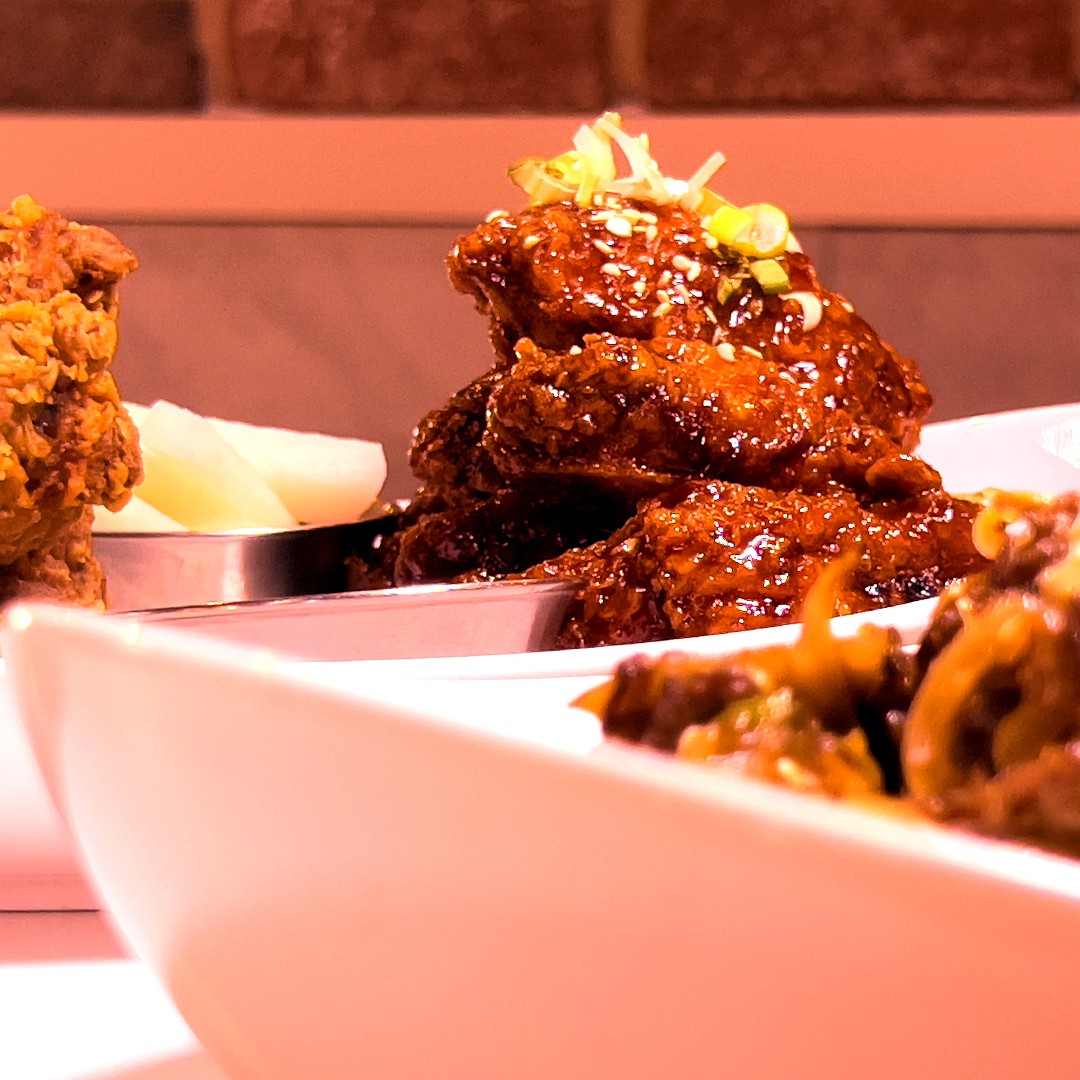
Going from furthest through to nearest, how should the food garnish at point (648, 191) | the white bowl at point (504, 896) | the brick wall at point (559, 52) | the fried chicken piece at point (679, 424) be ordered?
the brick wall at point (559, 52), the food garnish at point (648, 191), the fried chicken piece at point (679, 424), the white bowl at point (504, 896)

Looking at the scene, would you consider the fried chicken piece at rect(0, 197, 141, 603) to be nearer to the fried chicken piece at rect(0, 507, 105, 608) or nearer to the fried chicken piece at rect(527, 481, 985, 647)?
the fried chicken piece at rect(0, 507, 105, 608)

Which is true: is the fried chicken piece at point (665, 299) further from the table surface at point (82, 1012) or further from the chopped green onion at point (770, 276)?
the table surface at point (82, 1012)

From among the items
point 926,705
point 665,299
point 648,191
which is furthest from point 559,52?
point 926,705

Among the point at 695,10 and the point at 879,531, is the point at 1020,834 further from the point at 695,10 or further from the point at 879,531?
the point at 695,10

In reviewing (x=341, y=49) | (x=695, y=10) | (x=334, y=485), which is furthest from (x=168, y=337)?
(x=334, y=485)

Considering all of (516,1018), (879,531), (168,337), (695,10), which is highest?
(695,10)

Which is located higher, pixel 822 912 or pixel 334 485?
pixel 334 485

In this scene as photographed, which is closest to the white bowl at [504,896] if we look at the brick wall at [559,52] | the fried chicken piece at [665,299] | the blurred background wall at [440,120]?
the fried chicken piece at [665,299]
